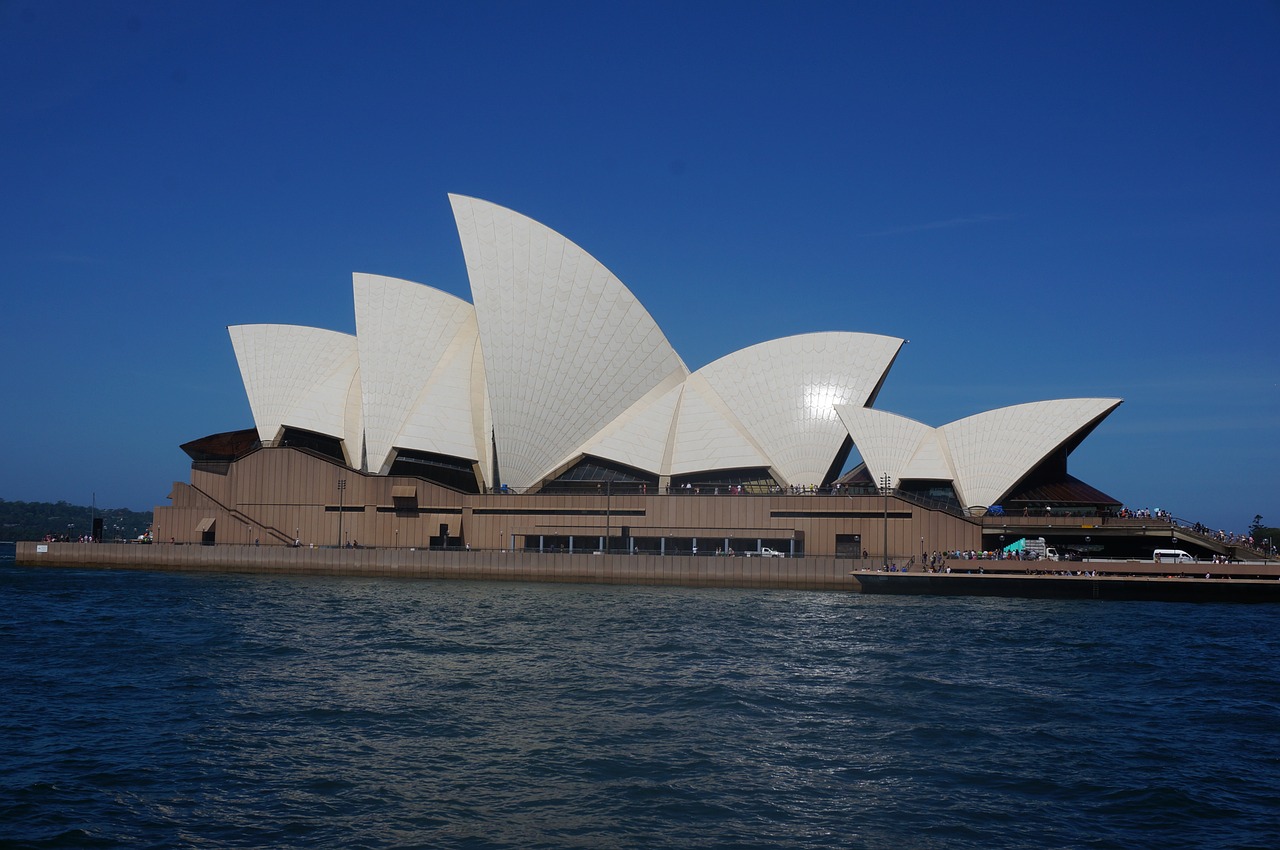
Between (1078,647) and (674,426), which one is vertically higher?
(674,426)

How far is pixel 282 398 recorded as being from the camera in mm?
52500

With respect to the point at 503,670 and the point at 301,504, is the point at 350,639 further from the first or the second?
the point at 301,504

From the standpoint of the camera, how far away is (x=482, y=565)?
4475 centimetres

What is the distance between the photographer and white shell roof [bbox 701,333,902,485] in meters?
47.3

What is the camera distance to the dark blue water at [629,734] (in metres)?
11.0

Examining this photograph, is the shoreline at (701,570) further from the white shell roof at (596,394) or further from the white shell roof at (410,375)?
the white shell roof at (410,375)

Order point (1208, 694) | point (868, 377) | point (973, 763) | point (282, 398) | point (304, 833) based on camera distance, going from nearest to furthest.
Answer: point (304, 833), point (973, 763), point (1208, 694), point (868, 377), point (282, 398)

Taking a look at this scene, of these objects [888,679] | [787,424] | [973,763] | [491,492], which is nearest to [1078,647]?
[888,679]

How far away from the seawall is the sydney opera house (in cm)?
233

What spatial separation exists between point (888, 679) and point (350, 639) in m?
12.1

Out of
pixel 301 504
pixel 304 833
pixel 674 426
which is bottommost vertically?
pixel 304 833

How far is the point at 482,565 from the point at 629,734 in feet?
102

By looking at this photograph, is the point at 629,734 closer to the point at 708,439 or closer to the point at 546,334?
the point at 708,439

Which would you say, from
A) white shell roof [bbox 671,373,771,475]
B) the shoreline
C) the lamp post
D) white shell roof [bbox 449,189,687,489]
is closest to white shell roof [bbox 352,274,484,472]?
the lamp post
